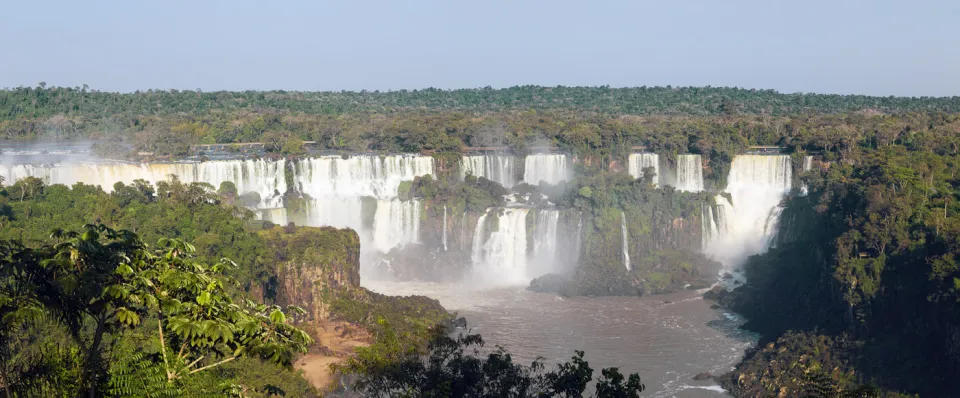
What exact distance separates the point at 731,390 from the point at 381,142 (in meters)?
32.2

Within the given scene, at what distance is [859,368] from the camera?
31516 mm

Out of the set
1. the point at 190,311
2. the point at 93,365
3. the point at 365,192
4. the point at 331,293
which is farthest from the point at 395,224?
the point at 93,365

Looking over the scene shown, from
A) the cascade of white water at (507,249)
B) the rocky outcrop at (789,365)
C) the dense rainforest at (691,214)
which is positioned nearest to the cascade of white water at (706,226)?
the dense rainforest at (691,214)

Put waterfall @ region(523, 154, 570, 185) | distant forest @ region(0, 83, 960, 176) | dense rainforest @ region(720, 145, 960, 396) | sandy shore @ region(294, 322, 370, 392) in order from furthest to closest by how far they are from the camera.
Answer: waterfall @ region(523, 154, 570, 185) < distant forest @ region(0, 83, 960, 176) < dense rainforest @ region(720, 145, 960, 396) < sandy shore @ region(294, 322, 370, 392)

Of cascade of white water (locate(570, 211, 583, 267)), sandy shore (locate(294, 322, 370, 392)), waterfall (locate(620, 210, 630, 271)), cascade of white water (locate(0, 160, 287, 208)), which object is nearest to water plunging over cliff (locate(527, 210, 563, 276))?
cascade of white water (locate(570, 211, 583, 267))

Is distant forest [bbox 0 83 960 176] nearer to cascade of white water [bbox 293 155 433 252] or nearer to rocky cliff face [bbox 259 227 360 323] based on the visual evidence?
cascade of white water [bbox 293 155 433 252]

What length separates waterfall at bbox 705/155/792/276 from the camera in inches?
2053

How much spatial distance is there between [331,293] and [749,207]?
2612 cm

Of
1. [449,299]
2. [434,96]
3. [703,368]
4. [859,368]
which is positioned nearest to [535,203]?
[449,299]

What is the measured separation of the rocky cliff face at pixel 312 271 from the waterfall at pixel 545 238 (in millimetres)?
14261

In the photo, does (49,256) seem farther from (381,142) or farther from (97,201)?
(381,142)

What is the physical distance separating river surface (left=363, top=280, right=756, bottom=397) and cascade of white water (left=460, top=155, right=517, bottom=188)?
377 inches

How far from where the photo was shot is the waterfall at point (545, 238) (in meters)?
50.8

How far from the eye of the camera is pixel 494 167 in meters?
55.9
